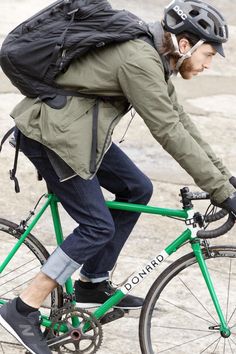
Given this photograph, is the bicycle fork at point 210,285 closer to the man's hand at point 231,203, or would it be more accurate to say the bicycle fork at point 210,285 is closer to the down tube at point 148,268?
the down tube at point 148,268

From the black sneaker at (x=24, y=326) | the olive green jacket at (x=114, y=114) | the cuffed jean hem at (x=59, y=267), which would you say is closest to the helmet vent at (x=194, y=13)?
the olive green jacket at (x=114, y=114)

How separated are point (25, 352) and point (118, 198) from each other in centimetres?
96

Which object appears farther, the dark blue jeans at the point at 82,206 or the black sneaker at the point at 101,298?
the black sneaker at the point at 101,298

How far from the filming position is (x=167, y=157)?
313 inches

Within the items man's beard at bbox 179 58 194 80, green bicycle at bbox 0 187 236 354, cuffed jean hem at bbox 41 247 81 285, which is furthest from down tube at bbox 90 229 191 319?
man's beard at bbox 179 58 194 80

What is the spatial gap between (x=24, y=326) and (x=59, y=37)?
1.45 meters

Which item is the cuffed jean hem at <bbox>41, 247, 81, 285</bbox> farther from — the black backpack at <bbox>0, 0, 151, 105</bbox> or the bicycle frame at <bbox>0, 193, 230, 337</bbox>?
the black backpack at <bbox>0, 0, 151, 105</bbox>

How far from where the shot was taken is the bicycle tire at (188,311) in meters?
4.68

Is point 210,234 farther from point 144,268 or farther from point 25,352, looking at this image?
point 25,352

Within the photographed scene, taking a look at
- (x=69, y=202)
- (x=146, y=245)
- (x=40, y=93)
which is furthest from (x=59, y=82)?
(x=146, y=245)

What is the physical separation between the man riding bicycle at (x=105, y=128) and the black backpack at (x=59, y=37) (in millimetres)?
63

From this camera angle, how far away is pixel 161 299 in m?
5.55

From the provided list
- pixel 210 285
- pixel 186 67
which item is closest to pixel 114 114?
pixel 186 67

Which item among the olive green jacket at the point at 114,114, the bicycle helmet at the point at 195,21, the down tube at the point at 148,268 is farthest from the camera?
the down tube at the point at 148,268
